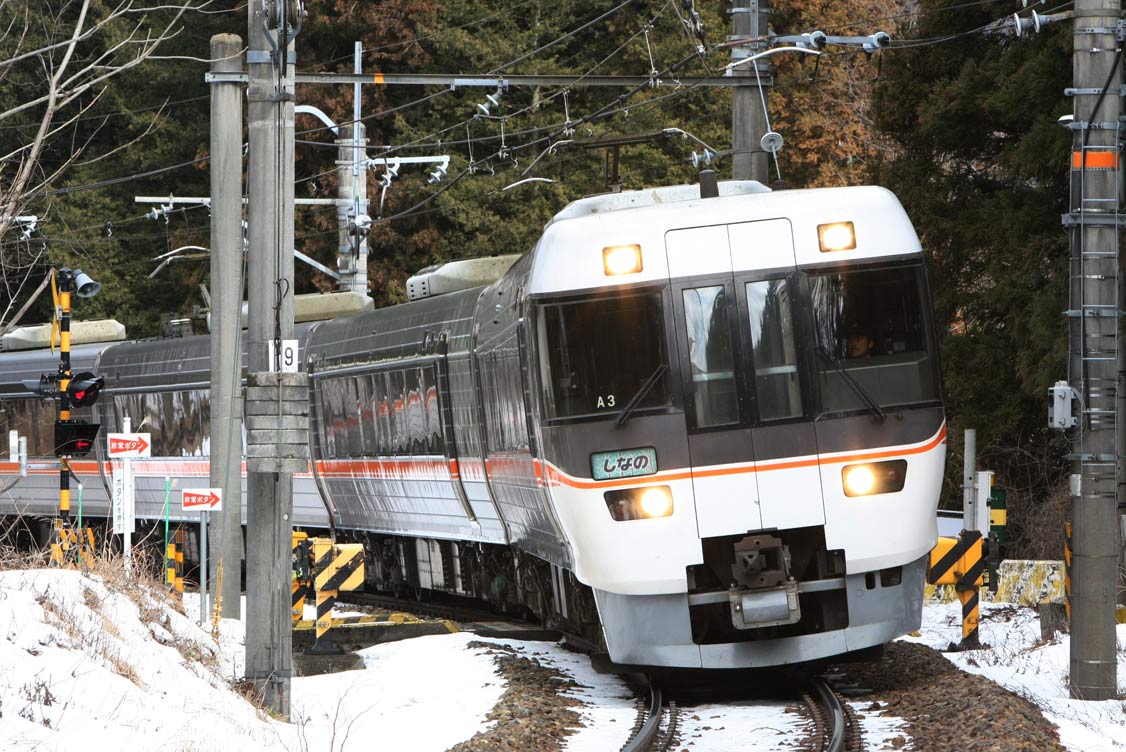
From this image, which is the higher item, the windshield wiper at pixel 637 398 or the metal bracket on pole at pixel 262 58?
the metal bracket on pole at pixel 262 58

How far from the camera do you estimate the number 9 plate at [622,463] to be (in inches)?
445

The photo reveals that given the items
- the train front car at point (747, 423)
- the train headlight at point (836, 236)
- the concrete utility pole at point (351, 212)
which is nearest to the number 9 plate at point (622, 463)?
the train front car at point (747, 423)

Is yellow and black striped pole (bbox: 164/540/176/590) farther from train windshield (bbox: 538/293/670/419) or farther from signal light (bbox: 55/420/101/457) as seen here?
train windshield (bbox: 538/293/670/419)

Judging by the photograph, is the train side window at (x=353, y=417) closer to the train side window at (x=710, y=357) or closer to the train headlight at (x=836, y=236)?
the train side window at (x=710, y=357)

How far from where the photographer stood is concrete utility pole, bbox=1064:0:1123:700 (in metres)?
11.5

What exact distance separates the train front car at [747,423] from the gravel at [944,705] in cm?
47

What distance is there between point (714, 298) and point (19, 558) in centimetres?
555

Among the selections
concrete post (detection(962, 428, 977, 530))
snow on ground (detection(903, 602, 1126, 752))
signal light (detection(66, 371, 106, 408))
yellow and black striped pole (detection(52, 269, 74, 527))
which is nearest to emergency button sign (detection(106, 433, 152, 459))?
signal light (detection(66, 371, 106, 408))

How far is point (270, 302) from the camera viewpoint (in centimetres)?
1255

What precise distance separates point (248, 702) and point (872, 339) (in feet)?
15.2

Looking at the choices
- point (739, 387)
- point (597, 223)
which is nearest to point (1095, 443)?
point (739, 387)

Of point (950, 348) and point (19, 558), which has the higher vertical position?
point (950, 348)

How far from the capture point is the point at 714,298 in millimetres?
11492

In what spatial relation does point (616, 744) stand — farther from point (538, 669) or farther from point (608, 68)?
point (608, 68)
